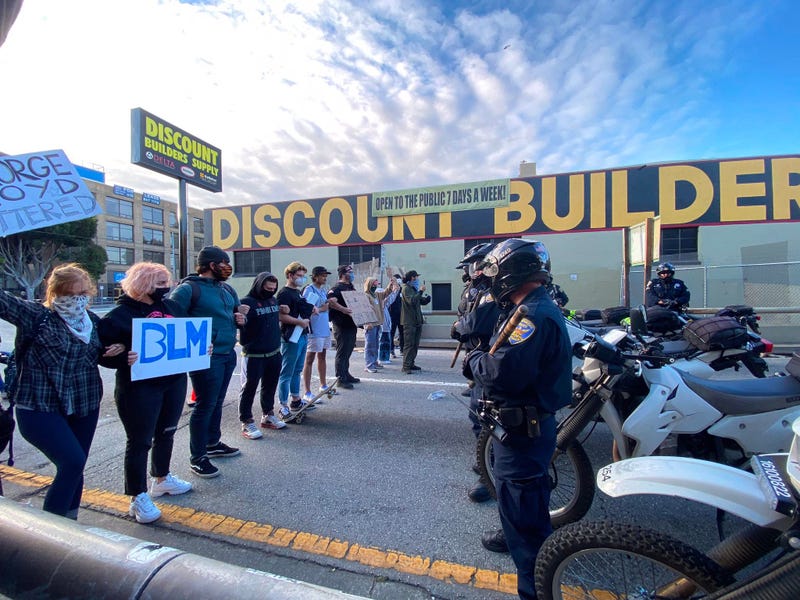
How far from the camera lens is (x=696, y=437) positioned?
2.89m

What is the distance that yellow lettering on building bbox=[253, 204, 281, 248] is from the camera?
20.1 metres

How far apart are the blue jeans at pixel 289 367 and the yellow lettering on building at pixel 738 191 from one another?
638 inches

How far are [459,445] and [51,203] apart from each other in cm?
417

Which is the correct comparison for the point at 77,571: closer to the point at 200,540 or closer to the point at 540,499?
the point at 200,540

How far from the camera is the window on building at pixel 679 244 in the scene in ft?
49.4

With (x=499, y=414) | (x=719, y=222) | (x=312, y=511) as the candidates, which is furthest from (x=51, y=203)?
(x=719, y=222)

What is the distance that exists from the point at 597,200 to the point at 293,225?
13.4 metres

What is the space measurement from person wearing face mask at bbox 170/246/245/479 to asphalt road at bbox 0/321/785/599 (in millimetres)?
199

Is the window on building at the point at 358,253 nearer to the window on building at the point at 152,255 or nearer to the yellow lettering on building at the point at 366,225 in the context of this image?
the yellow lettering on building at the point at 366,225

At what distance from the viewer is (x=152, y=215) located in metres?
62.0

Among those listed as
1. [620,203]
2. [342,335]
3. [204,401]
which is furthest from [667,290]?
[620,203]

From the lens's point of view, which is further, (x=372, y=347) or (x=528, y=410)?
(x=372, y=347)

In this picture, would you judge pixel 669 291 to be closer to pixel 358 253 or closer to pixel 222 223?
pixel 358 253

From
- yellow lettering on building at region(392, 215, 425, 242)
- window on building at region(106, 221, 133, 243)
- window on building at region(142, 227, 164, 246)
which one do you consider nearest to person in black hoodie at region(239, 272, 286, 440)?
yellow lettering on building at region(392, 215, 425, 242)
